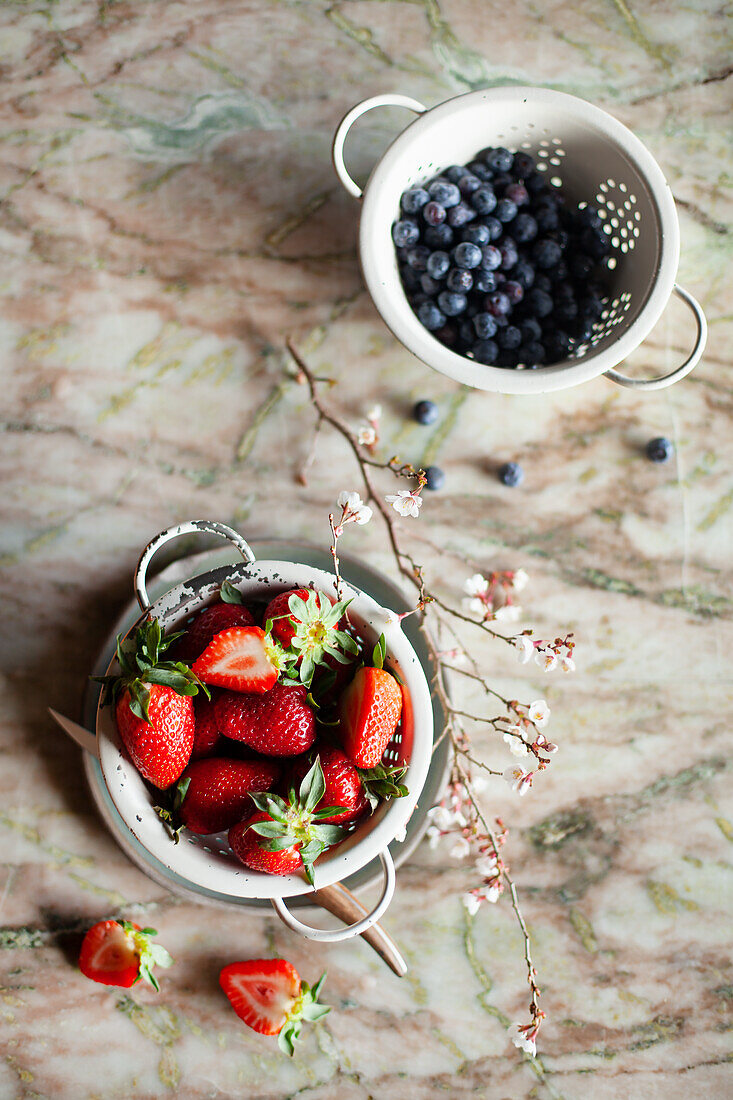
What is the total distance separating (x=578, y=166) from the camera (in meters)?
1.15

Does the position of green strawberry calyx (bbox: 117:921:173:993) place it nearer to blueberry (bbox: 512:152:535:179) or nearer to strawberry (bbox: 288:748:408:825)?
strawberry (bbox: 288:748:408:825)

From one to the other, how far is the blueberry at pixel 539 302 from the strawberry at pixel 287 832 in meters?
0.69

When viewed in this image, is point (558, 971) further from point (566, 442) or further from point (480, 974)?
point (566, 442)

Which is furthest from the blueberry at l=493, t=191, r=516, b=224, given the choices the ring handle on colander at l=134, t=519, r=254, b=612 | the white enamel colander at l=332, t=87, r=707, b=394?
the ring handle on colander at l=134, t=519, r=254, b=612

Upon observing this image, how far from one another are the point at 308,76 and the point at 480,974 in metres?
1.43

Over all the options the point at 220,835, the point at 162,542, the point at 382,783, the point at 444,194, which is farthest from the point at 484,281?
the point at 220,835

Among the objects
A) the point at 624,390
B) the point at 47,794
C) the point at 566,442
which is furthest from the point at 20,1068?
the point at 624,390

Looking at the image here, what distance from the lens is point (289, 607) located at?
856 mm

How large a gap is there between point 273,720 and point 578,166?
888mm

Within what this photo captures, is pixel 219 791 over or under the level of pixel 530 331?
under

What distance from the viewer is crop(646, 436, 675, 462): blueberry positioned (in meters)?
1.26

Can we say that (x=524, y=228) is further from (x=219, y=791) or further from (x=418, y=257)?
(x=219, y=791)

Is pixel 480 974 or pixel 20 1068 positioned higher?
pixel 480 974

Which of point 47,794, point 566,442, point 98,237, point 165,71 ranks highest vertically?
point 165,71
